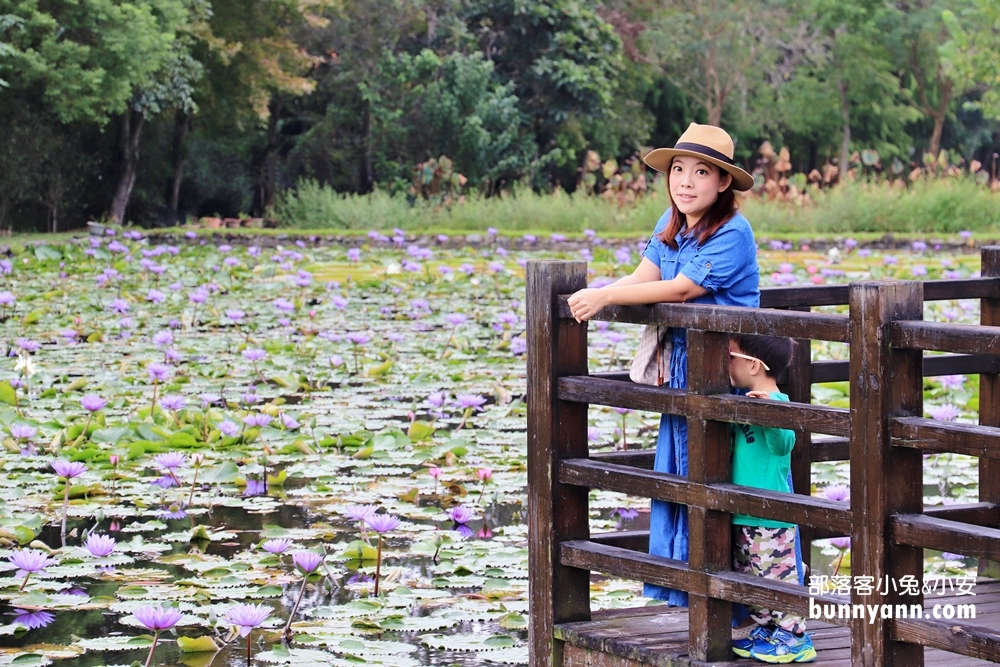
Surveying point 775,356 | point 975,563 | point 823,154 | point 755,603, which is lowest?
point 975,563

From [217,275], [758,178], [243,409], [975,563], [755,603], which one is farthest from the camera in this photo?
[758,178]

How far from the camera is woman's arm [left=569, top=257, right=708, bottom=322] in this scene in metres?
2.70

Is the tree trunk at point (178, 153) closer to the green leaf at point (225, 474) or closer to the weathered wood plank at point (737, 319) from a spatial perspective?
the green leaf at point (225, 474)

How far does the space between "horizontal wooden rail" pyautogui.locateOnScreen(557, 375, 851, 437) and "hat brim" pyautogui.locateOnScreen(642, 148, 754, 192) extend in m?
0.45

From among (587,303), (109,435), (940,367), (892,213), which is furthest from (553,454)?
(892,213)

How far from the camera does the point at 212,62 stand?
20.9 meters

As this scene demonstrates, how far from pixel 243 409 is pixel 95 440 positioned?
3.19ft

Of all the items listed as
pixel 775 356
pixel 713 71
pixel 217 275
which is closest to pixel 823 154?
pixel 713 71

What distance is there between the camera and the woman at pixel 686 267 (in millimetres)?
2709

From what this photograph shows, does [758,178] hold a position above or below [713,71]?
below

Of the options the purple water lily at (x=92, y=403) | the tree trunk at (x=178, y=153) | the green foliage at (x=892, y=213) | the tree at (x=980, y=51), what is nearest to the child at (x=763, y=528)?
the purple water lily at (x=92, y=403)

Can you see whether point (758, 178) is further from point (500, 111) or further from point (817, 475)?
point (817, 475)

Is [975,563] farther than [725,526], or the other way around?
[975,563]

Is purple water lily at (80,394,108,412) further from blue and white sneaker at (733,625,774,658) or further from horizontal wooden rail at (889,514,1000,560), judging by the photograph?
horizontal wooden rail at (889,514,1000,560)
